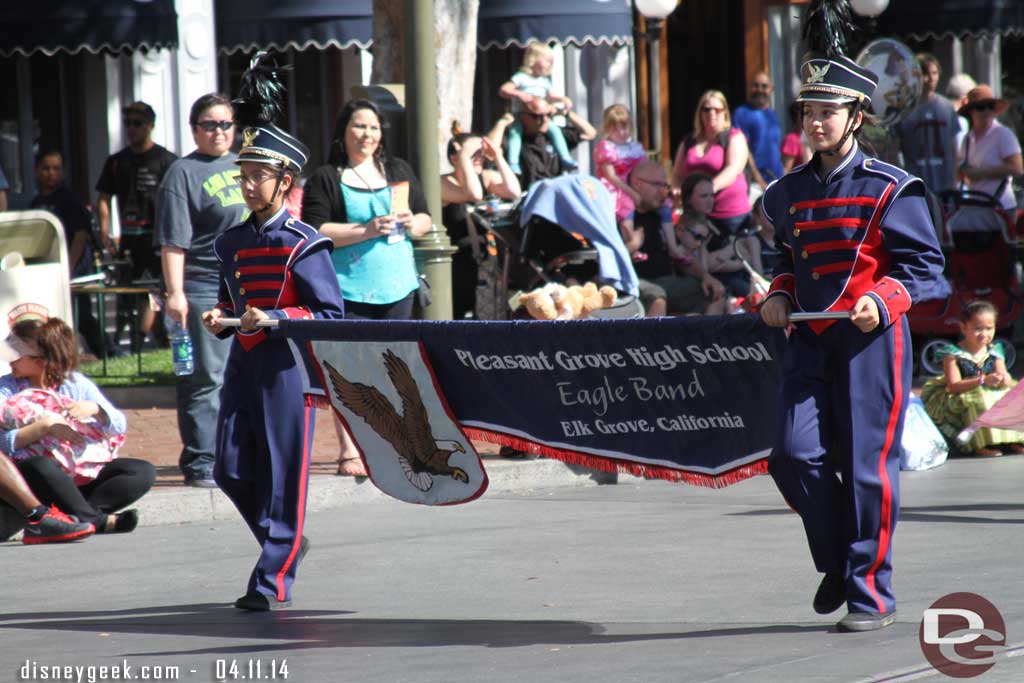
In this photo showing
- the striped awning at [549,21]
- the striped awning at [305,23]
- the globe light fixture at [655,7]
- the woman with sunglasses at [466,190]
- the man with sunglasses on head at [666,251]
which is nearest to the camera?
the woman with sunglasses at [466,190]

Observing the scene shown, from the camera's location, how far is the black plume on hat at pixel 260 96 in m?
7.88

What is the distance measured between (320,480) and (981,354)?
4.20 m

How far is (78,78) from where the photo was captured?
62.2 feet

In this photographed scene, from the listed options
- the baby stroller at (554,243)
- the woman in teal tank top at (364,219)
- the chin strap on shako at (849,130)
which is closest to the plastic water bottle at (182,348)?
the woman in teal tank top at (364,219)

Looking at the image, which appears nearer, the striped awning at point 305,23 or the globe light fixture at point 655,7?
the striped awning at point 305,23

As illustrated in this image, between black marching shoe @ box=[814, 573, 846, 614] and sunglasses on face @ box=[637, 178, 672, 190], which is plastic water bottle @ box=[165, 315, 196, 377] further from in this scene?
sunglasses on face @ box=[637, 178, 672, 190]

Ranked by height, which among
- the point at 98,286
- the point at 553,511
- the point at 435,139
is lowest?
the point at 553,511

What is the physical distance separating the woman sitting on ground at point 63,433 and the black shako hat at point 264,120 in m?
1.91

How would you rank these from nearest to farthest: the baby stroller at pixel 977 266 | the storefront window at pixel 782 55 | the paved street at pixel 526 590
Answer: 1. the paved street at pixel 526 590
2. the baby stroller at pixel 977 266
3. the storefront window at pixel 782 55

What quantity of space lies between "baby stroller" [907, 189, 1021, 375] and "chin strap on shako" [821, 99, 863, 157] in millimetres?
7851

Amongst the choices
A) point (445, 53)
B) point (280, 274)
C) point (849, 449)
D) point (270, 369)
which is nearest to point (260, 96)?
point (280, 274)

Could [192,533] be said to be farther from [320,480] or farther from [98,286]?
[98,286]

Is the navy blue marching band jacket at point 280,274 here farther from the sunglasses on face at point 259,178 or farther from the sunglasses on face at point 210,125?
the sunglasses on face at point 210,125

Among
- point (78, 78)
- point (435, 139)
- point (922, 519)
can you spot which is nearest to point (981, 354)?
point (922, 519)
